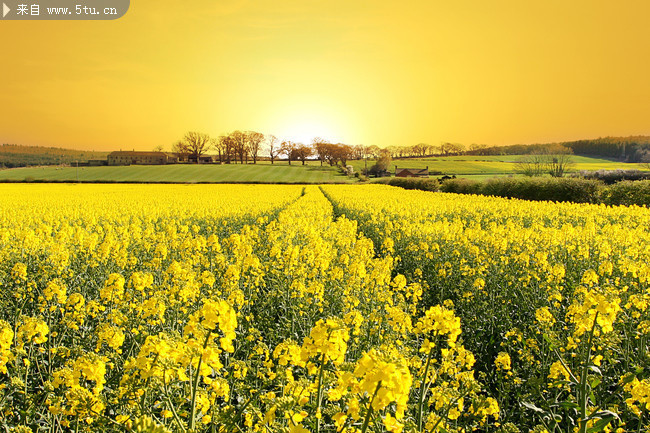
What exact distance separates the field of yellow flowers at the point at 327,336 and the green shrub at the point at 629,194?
13765 millimetres

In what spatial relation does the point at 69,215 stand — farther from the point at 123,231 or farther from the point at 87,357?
the point at 87,357

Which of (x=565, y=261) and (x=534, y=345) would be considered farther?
(x=565, y=261)

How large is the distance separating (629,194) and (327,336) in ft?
96.3

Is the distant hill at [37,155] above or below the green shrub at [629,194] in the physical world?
above

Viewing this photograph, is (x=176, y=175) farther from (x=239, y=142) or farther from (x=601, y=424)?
(x=601, y=424)

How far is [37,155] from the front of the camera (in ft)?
527

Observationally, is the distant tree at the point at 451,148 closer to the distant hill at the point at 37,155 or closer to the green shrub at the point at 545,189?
the green shrub at the point at 545,189

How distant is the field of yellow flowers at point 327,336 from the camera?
242 cm

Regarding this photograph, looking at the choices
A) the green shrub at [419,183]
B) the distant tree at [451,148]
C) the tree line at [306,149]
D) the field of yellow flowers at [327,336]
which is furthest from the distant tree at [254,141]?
the field of yellow flowers at [327,336]

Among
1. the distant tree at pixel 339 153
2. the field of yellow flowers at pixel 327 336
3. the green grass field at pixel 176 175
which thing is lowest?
the field of yellow flowers at pixel 327 336

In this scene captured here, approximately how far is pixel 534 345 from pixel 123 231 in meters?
10.5

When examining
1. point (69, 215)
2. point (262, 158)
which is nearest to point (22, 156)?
point (262, 158)

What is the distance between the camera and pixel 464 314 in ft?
22.9

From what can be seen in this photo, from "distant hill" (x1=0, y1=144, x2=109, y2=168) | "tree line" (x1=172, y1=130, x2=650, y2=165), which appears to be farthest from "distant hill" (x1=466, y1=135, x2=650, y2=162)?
"distant hill" (x1=0, y1=144, x2=109, y2=168)
